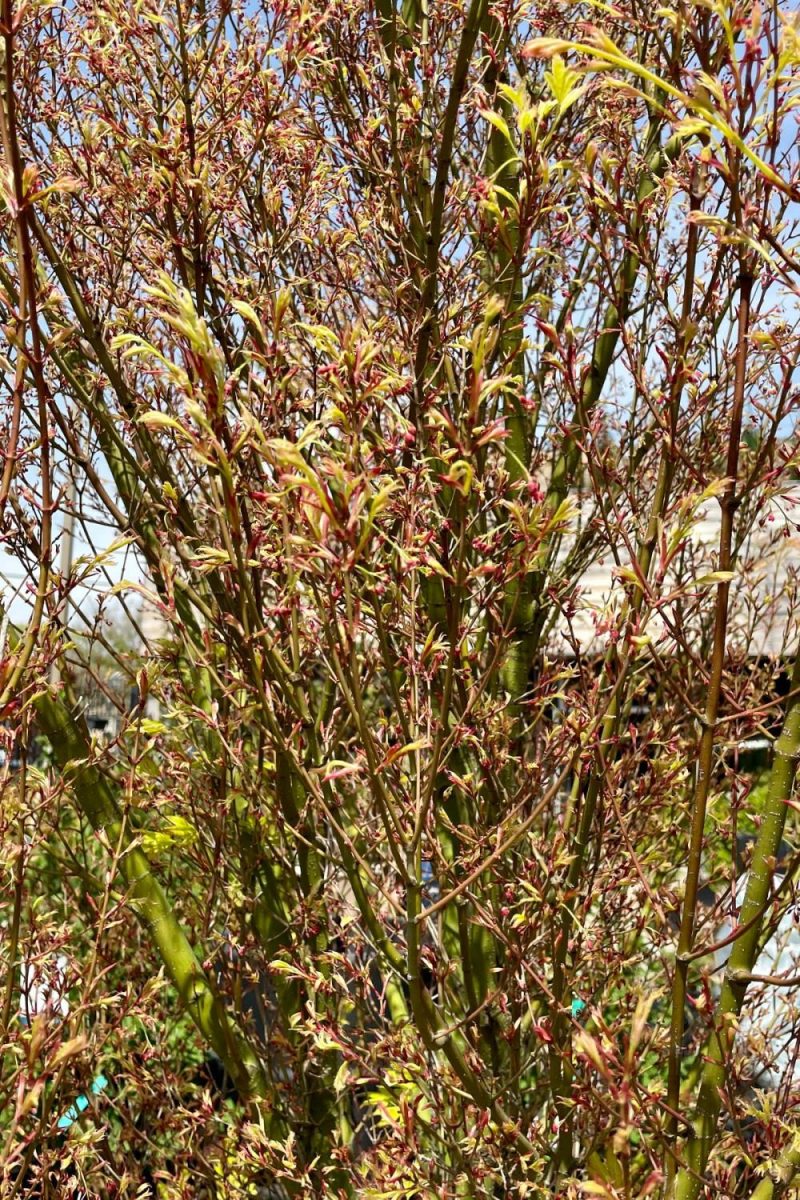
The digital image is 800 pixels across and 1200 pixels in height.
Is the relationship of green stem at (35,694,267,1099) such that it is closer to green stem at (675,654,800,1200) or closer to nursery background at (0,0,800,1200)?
nursery background at (0,0,800,1200)

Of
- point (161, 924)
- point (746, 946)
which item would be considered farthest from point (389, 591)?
point (161, 924)

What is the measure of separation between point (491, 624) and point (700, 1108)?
1.12 meters

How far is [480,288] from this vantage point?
277cm

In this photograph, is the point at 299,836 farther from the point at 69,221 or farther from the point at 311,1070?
the point at 69,221

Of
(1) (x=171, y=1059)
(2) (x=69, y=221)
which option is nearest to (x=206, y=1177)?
(1) (x=171, y=1059)

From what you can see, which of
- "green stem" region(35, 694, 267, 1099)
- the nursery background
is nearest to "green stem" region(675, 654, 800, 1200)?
the nursery background

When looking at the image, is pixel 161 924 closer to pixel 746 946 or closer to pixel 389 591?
pixel 389 591

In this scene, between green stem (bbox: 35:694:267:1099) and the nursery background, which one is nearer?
the nursery background

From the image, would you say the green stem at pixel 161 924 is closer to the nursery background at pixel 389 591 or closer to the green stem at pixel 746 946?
the nursery background at pixel 389 591

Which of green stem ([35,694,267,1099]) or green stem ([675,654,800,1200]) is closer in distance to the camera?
green stem ([675,654,800,1200])

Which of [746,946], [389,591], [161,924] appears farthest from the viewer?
[161,924]

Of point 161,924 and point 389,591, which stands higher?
point 389,591

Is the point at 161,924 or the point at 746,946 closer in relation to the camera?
the point at 746,946

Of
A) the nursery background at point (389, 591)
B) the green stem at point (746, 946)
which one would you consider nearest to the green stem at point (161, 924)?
the nursery background at point (389, 591)
